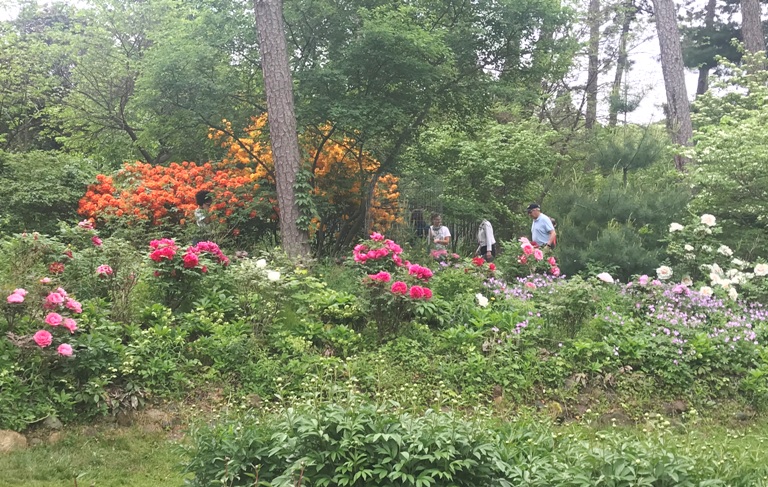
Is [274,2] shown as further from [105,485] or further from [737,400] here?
[737,400]

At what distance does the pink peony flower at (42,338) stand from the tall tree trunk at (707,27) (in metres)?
22.3

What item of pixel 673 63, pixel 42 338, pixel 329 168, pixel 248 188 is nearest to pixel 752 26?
pixel 673 63

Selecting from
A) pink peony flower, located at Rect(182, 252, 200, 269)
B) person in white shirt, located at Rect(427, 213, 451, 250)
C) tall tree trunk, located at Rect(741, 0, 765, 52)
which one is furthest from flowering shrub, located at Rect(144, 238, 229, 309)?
tall tree trunk, located at Rect(741, 0, 765, 52)

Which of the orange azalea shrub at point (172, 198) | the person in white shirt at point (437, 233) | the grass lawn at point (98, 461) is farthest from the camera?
the person in white shirt at point (437, 233)

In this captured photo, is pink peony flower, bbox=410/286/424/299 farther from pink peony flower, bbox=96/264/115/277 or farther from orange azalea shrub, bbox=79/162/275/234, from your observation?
orange azalea shrub, bbox=79/162/275/234

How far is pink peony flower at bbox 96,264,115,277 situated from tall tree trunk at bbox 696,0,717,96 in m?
21.4

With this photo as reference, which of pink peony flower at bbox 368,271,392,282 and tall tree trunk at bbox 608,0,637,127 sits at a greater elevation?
tall tree trunk at bbox 608,0,637,127

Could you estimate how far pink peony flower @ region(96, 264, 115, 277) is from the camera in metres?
4.76

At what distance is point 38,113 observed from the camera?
1356 cm

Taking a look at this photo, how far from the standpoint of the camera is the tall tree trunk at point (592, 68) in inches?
630

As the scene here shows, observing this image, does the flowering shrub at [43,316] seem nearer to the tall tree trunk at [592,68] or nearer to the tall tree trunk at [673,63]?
the tall tree trunk at [673,63]

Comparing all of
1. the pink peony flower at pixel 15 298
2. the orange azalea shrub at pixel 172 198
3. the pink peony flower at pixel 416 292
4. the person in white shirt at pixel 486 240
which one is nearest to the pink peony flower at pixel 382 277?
the pink peony flower at pixel 416 292

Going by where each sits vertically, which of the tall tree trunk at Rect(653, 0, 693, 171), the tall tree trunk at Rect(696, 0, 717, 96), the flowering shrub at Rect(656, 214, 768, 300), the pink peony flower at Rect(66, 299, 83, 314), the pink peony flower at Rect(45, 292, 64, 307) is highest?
the tall tree trunk at Rect(696, 0, 717, 96)

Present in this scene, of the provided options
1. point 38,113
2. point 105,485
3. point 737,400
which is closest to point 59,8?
point 38,113
